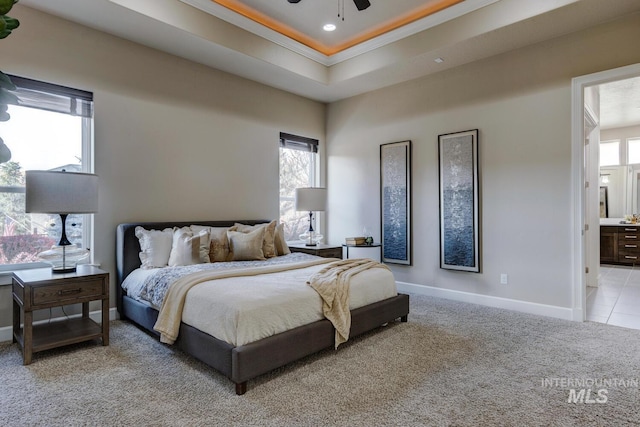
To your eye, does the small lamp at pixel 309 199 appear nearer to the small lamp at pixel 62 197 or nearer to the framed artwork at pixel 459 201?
the framed artwork at pixel 459 201

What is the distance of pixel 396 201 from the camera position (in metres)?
5.06

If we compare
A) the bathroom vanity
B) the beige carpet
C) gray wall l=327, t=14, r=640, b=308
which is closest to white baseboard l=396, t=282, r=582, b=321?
gray wall l=327, t=14, r=640, b=308

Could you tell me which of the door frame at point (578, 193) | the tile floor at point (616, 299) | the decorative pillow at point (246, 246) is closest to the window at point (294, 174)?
the decorative pillow at point (246, 246)

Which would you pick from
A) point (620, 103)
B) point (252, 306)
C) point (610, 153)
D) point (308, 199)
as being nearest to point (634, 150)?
point (610, 153)

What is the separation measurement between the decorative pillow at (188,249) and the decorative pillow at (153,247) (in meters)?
0.07

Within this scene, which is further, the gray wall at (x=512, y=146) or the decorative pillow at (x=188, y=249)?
the gray wall at (x=512, y=146)

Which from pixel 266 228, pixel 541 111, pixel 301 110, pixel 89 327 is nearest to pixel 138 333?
pixel 89 327

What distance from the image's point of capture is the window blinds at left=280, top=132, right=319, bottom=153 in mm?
5398

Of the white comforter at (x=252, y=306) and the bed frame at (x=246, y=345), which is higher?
the white comforter at (x=252, y=306)

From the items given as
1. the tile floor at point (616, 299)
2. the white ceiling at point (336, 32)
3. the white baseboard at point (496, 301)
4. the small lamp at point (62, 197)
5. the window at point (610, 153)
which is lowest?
the tile floor at point (616, 299)

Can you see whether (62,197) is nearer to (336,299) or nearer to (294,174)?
(336,299)

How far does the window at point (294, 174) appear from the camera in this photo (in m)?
5.50

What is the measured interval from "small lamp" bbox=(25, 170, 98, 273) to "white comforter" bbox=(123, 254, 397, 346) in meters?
1.23

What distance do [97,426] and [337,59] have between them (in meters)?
4.57
